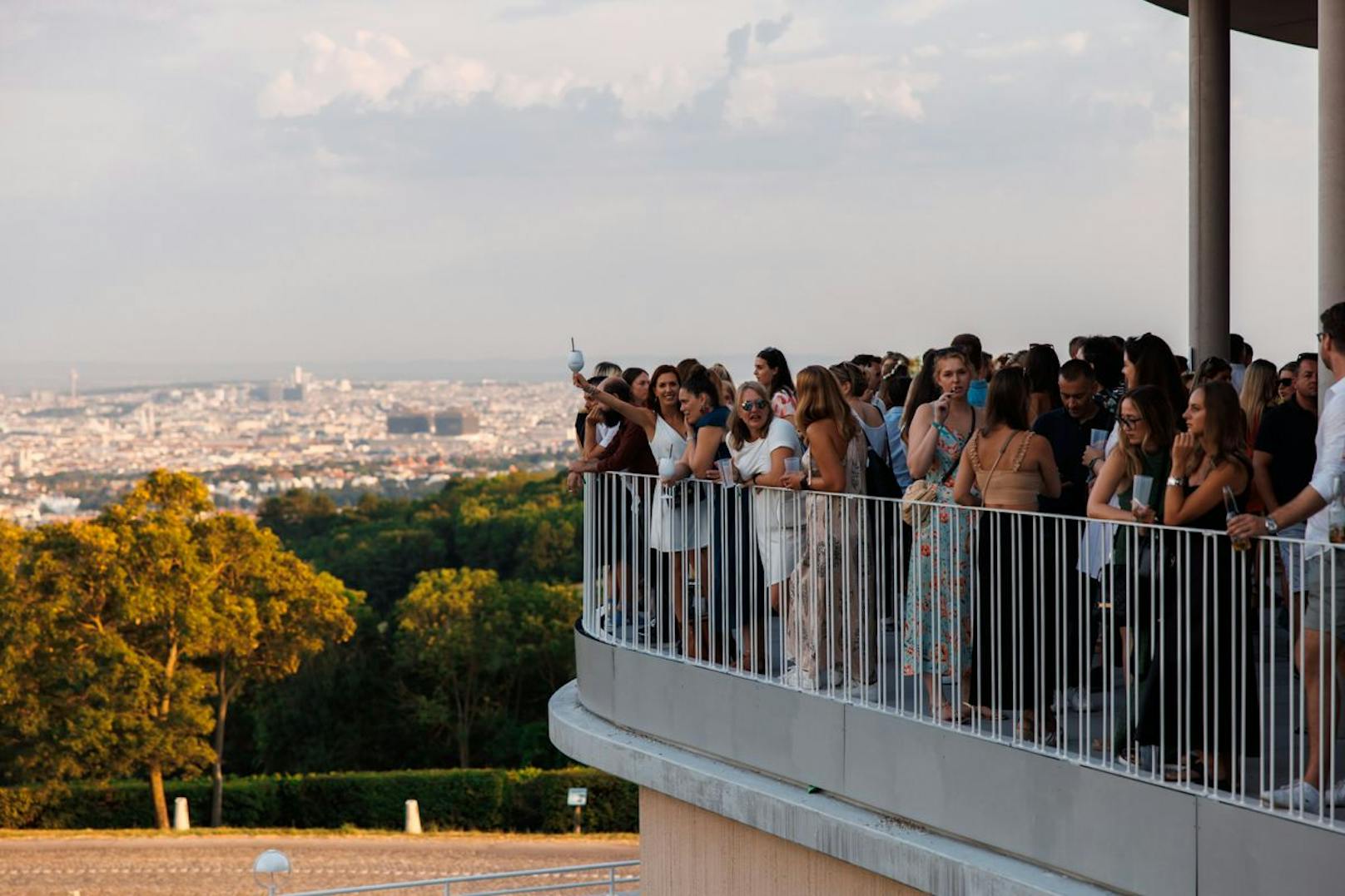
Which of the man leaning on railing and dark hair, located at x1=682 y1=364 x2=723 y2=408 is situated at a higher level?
dark hair, located at x1=682 y1=364 x2=723 y2=408

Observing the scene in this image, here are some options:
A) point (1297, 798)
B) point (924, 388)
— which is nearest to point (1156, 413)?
point (1297, 798)

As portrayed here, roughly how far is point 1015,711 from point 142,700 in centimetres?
4234

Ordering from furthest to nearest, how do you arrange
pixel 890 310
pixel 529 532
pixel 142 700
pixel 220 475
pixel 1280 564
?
pixel 220 475, pixel 529 532, pixel 890 310, pixel 142 700, pixel 1280 564

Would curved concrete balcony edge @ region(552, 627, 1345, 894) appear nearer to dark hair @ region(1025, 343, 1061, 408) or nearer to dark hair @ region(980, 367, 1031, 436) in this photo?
dark hair @ region(980, 367, 1031, 436)

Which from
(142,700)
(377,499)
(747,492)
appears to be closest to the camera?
(747,492)

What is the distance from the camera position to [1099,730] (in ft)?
25.6

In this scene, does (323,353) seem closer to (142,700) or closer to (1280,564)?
(142,700)

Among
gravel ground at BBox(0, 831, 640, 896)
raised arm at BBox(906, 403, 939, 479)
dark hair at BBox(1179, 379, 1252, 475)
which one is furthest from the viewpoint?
gravel ground at BBox(0, 831, 640, 896)

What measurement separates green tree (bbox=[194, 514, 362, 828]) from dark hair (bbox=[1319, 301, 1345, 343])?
4482cm

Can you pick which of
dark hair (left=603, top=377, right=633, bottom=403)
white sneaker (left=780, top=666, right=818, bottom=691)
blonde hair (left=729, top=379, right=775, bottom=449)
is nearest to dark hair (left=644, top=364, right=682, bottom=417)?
dark hair (left=603, top=377, right=633, bottom=403)

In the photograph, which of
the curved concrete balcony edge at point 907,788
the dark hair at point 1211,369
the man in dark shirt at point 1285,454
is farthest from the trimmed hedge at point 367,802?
the man in dark shirt at point 1285,454

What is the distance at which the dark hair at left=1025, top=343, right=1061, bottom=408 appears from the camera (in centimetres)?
885

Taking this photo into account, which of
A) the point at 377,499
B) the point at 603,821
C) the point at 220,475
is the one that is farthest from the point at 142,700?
the point at 220,475

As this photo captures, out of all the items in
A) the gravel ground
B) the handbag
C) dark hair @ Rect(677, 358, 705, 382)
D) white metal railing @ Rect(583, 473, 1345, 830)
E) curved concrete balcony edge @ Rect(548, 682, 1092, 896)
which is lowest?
the gravel ground
